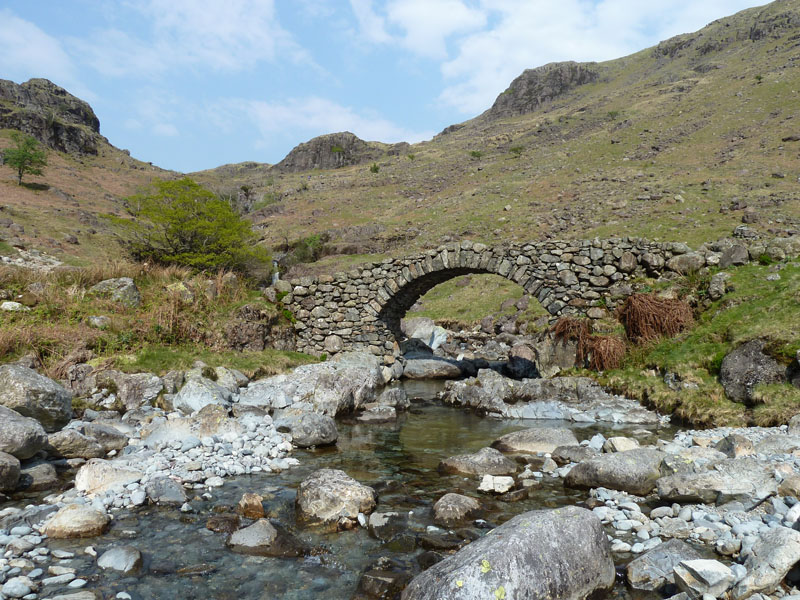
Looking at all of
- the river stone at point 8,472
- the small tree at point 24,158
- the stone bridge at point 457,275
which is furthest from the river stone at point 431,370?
the small tree at point 24,158

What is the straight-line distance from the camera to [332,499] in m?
5.90

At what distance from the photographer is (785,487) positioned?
5.41 m

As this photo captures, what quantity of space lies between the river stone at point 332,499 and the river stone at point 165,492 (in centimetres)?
151

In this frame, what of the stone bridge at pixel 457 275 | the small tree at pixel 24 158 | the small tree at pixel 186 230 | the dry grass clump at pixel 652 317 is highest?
the small tree at pixel 24 158

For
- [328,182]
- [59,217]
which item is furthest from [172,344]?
[328,182]

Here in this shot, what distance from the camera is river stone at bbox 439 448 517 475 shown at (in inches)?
292

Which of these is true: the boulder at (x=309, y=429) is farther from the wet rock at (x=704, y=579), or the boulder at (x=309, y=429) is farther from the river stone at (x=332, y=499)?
the wet rock at (x=704, y=579)

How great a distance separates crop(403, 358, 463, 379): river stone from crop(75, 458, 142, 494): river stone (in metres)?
12.3

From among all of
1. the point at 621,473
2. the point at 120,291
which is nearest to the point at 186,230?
the point at 120,291

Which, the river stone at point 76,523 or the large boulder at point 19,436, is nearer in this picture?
the river stone at point 76,523

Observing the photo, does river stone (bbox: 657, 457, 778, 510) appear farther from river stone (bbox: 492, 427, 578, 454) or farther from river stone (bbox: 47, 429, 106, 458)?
river stone (bbox: 47, 429, 106, 458)

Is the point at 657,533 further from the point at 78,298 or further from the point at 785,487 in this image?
the point at 78,298

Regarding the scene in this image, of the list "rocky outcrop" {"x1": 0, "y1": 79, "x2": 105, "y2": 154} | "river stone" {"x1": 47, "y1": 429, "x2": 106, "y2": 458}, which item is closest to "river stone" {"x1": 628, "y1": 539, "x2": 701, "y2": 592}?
"river stone" {"x1": 47, "y1": 429, "x2": 106, "y2": 458}

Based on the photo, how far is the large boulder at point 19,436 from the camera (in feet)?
20.4
